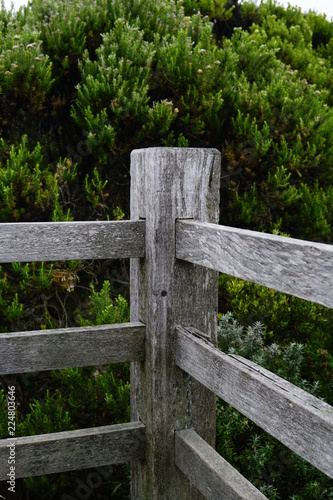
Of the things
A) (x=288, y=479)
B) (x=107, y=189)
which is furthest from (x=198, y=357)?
(x=107, y=189)

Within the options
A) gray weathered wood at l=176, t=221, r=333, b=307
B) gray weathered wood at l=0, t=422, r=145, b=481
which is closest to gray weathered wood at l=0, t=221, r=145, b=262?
gray weathered wood at l=176, t=221, r=333, b=307

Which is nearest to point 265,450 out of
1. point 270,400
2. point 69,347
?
point 69,347

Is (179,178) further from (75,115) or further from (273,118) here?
(273,118)

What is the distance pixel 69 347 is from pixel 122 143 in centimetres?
251

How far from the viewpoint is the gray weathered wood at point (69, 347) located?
216 centimetres

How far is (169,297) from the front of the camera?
226cm

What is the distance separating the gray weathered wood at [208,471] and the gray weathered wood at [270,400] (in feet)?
0.89

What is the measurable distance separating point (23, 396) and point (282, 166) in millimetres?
2619

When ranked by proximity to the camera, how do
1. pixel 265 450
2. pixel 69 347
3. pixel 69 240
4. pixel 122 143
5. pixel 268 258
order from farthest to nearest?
1. pixel 122 143
2. pixel 265 450
3. pixel 69 347
4. pixel 69 240
5. pixel 268 258

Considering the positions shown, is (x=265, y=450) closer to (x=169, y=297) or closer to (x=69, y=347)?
(x=169, y=297)

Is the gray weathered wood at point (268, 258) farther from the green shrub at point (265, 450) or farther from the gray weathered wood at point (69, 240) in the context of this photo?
the green shrub at point (265, 450)

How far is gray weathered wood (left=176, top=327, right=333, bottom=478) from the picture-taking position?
56.7 inches

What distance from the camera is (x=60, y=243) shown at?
6.93ft

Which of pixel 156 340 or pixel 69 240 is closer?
pixel 69 240
